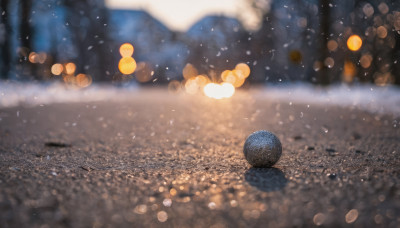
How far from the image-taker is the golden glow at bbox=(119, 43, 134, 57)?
54206 mm

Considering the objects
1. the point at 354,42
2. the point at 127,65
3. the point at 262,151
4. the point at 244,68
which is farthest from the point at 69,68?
the point at 262,151

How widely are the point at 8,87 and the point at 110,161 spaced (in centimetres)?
1322

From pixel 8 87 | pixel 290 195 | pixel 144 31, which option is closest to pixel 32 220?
pixel 290 195

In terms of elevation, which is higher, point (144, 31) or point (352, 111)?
point (144, 31)

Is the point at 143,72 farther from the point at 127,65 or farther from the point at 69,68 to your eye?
the point at 69,68

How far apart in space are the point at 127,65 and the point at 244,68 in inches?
891

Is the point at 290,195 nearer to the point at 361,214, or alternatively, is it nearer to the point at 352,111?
the point at 361,214

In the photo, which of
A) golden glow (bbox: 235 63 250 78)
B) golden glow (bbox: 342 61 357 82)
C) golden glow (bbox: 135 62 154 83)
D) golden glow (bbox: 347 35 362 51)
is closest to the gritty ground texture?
golden glow (bbox: 347 35 362 51)

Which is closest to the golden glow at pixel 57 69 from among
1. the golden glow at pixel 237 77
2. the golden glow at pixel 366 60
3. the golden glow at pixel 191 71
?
the golden glow at pixel 237 77

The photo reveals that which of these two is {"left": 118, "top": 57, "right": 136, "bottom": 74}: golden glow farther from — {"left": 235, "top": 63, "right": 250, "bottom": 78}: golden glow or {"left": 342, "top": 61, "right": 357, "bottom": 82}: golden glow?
{"left": 342, "top": 61, "right": 357, "bottom": 82}: golden glow

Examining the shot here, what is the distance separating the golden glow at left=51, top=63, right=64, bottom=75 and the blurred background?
15 centimetres

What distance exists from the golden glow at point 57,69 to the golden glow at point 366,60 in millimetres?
23552

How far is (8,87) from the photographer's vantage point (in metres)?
15.6

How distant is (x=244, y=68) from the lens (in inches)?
1615
